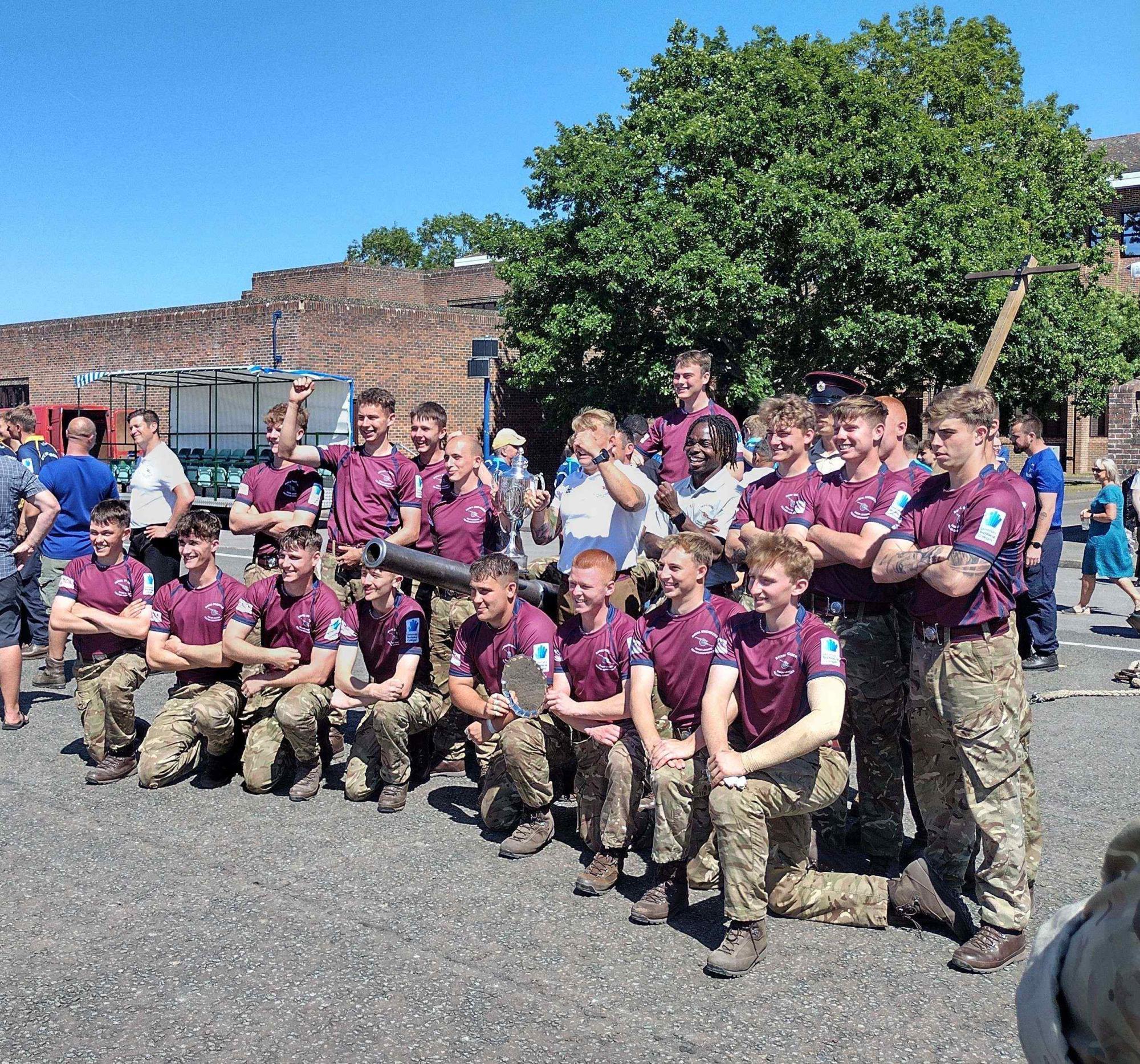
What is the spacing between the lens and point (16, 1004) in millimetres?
3818

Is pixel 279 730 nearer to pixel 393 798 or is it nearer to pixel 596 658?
pixel 393 798

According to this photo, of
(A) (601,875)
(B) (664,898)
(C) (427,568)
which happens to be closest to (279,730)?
(C) (427,568)

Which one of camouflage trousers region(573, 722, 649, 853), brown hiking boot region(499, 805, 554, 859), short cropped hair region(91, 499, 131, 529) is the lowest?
brown hiking boot region(499, 805, 554, 859)

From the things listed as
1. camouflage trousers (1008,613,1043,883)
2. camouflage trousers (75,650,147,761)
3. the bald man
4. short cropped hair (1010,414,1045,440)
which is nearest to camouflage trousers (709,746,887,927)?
camouflage trousers (1008,613,1043,883)

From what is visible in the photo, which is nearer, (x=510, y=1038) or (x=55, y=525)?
(x=510, y=1038)

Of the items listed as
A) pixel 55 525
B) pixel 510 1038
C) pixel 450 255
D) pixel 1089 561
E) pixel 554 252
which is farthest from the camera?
pixel 450 255

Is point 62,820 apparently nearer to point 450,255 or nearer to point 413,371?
point 413,371

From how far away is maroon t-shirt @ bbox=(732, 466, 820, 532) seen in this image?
5309mm

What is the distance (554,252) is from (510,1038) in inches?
1007

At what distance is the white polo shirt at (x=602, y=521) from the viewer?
6383mm

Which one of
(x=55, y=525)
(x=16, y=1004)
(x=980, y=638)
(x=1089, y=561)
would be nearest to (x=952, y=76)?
(x=1089, y=561)

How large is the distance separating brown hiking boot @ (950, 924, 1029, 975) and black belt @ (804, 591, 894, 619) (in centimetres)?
136

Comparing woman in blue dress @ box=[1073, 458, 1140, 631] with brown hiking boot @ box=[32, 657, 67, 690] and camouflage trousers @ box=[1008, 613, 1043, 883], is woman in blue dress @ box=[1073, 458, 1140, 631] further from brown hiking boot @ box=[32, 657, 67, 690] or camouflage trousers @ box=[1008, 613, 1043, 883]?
brown hiking boot @ box=[32, 657, 67, 690]

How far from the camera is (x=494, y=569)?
5.75 meters
